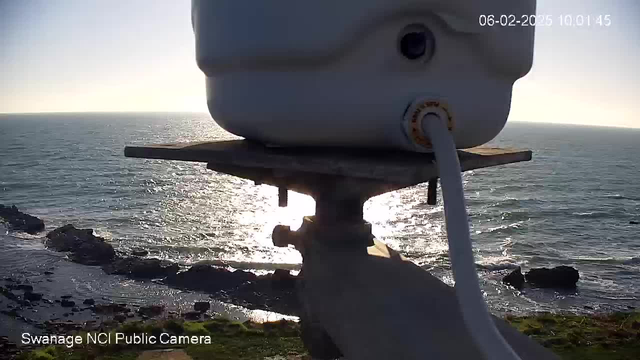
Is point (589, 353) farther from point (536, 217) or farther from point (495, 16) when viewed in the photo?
point (536, 217)

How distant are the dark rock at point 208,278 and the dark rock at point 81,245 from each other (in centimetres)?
620

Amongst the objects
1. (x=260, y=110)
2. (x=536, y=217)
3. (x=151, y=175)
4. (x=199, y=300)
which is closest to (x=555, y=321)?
(x=199, y=300)

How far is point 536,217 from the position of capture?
2073 inches

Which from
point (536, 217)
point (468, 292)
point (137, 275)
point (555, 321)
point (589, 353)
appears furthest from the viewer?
point (536, 217)

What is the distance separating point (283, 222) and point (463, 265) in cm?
4219

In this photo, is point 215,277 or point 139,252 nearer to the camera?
point 215,277

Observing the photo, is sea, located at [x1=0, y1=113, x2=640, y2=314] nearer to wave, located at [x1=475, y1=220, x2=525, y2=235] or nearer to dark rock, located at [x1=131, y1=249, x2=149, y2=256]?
wave, located at [x1=475, y1=220, x2=525, y2=235]

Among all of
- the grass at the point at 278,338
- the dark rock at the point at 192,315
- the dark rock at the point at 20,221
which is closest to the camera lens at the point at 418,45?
the grass at the point at 278,338

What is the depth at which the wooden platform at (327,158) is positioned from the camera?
4.66 meters

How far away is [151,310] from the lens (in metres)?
25.3

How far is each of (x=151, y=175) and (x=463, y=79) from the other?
76.4 metres

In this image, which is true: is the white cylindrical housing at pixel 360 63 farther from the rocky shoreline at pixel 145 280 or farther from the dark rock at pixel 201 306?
the dark rock at pixel 201 306

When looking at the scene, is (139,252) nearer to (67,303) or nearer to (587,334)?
(67,303)

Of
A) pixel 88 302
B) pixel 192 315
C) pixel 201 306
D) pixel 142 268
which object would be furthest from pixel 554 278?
pixel 88 302
